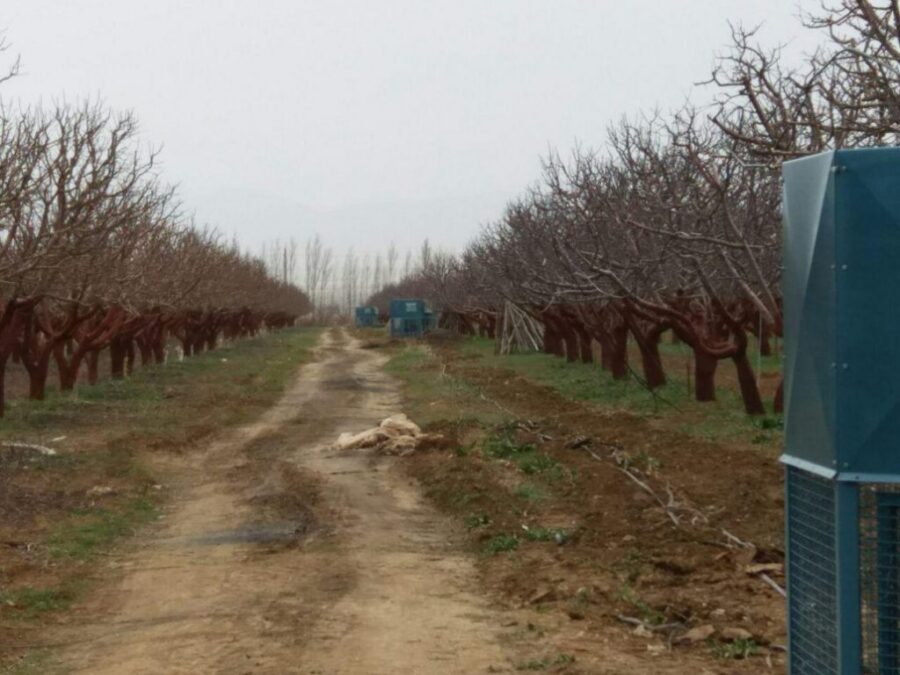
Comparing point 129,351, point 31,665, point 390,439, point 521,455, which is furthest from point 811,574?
point 129,351

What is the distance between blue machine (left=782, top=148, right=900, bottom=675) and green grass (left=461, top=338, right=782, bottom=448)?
1240 cm

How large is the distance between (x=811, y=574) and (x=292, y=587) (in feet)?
17.7

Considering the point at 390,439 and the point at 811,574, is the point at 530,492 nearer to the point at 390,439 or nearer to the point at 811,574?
the point at 390,439

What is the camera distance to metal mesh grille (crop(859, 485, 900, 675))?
13.6 ft

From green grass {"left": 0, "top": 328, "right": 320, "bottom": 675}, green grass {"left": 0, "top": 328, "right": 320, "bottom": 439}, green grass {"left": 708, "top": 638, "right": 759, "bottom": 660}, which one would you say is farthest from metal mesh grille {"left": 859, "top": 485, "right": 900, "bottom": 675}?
green grass {"left": 0, "top": 328, "right": 320, "bottom": 439}

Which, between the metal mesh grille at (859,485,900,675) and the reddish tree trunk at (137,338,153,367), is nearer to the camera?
the metal mesh grille at (859,485,900,675)

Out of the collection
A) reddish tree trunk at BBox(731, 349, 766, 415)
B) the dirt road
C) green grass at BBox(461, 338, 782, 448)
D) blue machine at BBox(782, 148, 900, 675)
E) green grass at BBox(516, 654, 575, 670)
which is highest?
blue machine at BBox(782, 148, 900, 675)

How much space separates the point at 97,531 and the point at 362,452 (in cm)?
686

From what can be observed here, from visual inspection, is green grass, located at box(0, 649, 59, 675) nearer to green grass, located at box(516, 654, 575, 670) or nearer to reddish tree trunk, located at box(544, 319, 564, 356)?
green grass, located at box(516, 654, 575, 670)

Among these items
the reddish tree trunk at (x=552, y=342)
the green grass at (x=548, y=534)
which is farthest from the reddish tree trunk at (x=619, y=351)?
the green grass at (x=548, y=534)

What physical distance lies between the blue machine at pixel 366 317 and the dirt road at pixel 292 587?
339 feet

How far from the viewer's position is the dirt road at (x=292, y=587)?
7.31 meters

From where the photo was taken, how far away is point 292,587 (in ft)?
30.7

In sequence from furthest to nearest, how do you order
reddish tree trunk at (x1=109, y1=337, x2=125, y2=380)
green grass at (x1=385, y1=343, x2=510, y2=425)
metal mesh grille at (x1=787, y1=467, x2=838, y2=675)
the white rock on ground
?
reddish tree trunk at (x1=109, y1=337, x2=125, y2=380)
green grass at (x1=385, y1=343, x2=510, y2=425)
the white rock on ground
metal mesh grille at (x1=787, y1=467, x2=838, y2=675)
